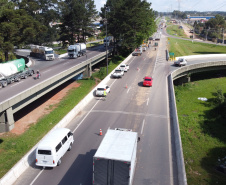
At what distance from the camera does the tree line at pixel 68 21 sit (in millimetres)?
43838

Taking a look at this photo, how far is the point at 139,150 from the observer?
19.4 m

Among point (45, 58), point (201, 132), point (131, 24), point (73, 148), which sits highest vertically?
point (131, 24)

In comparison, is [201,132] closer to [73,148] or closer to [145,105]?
[145,105]

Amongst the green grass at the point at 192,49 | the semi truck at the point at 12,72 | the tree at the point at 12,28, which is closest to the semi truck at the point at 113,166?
the semi truck at the point at 12,72

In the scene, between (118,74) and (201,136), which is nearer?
(201,136)

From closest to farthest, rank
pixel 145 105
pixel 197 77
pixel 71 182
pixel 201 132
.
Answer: pixel 71 182 → pixel 201 132 → pixel 145 105 → pixel 197 77

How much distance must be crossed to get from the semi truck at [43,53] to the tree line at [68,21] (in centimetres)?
377

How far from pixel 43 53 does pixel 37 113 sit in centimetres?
2755

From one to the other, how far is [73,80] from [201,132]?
29525 millimetres

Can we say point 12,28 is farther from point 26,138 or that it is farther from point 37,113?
point 26,138

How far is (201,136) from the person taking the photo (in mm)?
27469

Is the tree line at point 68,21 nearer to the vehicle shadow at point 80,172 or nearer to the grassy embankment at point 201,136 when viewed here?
the grassy embankment at point 201,136

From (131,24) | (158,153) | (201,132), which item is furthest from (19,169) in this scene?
(131,24)

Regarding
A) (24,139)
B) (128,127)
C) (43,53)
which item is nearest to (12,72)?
(24,139)
